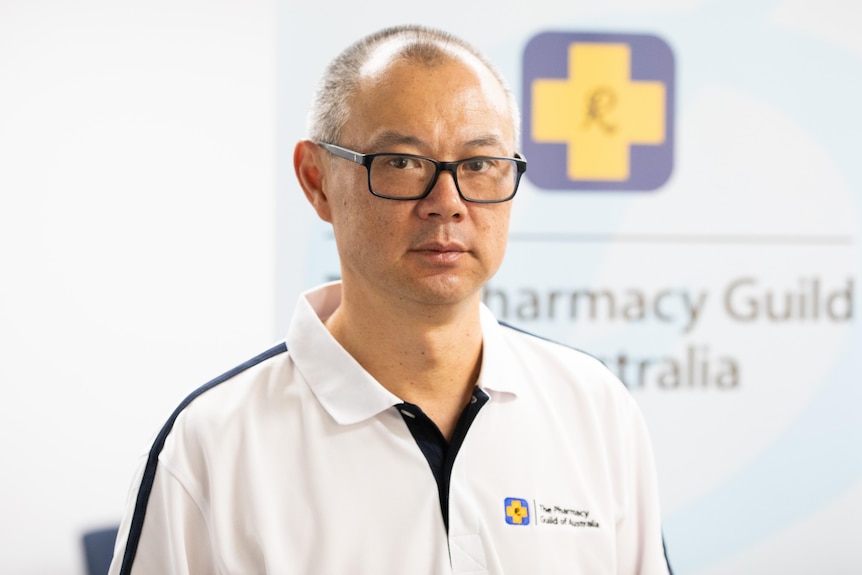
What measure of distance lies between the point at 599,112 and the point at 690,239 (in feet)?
1.65

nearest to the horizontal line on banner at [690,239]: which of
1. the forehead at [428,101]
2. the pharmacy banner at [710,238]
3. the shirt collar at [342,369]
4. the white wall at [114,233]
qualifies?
the pharmacy banner at [710,238]

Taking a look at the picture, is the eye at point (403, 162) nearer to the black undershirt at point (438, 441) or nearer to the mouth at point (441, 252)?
the mouth at point (441, 252)

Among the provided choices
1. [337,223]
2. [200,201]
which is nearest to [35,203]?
[200,201]

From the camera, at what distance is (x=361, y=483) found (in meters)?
1.26

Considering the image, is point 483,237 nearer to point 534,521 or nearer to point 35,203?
point 534,521

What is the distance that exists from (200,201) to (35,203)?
1.52 feet

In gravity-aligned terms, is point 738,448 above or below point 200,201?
below

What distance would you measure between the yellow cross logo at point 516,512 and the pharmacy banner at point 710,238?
1.69 meters

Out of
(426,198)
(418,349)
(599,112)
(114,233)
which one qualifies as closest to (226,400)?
(418,349)

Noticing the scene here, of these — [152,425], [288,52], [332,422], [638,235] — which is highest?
[288,52]

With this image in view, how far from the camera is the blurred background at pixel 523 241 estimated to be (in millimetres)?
2734

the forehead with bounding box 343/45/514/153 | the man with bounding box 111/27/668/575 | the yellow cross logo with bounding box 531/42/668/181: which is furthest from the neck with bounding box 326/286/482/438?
the yellow cross logo with bounding box 531/42/668/181

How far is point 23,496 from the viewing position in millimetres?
2730

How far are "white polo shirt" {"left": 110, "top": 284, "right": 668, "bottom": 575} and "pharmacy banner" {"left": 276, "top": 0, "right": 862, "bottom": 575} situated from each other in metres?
1.61
